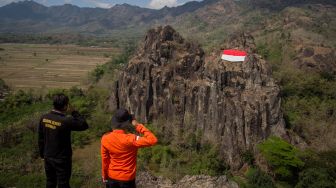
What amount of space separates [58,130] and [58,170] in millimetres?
1038

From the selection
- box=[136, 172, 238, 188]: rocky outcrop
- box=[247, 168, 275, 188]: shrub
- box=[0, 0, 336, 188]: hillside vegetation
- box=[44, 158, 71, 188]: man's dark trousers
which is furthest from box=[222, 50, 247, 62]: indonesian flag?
box=[44, 158, 71, 188]: man's dark trousers

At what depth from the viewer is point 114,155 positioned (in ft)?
Result: 28.3

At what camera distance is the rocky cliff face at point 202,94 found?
120 ft

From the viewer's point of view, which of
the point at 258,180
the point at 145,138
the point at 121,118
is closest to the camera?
the point at 145,138

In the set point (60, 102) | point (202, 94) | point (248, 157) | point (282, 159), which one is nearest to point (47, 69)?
point (202, 94)

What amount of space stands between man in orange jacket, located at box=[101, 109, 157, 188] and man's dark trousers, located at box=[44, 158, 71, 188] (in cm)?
105

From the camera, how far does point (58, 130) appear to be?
29.3 feet

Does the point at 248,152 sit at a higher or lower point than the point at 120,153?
lower

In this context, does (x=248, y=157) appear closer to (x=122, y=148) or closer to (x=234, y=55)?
(x=234, y=55)

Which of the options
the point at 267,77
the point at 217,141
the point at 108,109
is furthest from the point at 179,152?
the point at 108,109

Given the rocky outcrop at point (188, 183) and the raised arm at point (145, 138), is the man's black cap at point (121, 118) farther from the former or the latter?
the rocky outcrop at point (188, 183)

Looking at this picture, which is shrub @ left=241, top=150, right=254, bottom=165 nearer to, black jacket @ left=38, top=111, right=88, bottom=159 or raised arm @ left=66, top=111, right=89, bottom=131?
black jacket @ left=38, top=111, right=88, bottom=159

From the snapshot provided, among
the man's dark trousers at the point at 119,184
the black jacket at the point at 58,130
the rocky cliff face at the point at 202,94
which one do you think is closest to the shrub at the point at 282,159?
the rocky cliff face at the point at 202,94

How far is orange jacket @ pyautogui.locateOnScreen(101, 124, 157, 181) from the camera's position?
832cm
